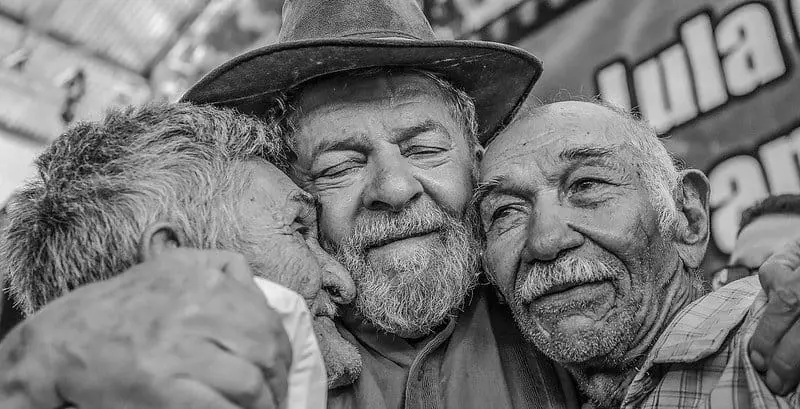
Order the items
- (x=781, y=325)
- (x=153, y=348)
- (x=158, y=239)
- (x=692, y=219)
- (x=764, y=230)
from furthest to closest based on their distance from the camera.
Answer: (x=764, y=230) < (x=692, y=219) < (x=158, y=239) < (x=781, y=325) < (x=153, y=348)

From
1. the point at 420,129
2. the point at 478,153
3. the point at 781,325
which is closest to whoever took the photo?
the point at 781,325

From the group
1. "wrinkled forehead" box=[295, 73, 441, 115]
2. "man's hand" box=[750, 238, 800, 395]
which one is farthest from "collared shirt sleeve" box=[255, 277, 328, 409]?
"wrinkled forehead" box=[295, 73, 441, 115]

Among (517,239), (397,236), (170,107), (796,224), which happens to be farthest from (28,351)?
(796,224)

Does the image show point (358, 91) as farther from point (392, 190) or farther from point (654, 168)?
point (654, 168)

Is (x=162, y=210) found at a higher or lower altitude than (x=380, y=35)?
lower

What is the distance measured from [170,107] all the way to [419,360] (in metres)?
0.96

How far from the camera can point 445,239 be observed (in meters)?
2.21

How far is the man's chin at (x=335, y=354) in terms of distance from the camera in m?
1.90

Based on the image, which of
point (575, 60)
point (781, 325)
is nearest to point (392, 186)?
point (781, 325)

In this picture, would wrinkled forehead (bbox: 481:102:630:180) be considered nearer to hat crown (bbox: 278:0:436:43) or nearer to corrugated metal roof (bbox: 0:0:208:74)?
hat crown (bbox: 278:0:436:43)

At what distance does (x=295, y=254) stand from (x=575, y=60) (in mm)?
3110

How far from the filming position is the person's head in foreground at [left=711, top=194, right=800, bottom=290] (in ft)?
11.5

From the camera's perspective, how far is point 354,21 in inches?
94.7

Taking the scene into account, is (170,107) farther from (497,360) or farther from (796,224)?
(796,224)
